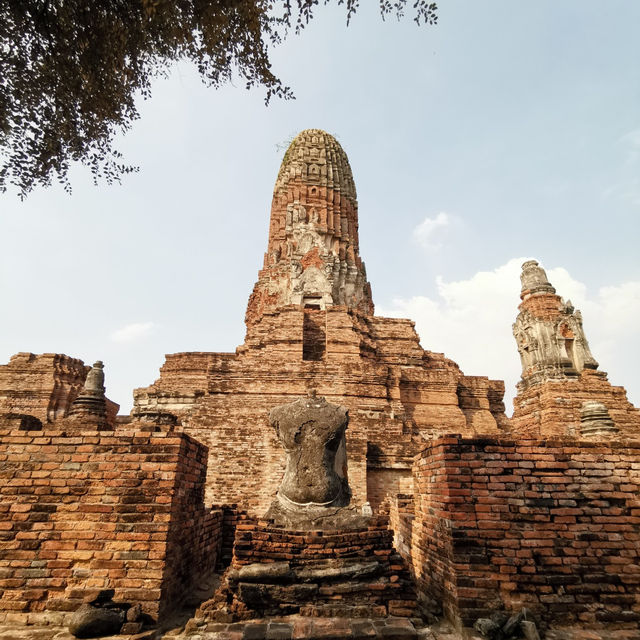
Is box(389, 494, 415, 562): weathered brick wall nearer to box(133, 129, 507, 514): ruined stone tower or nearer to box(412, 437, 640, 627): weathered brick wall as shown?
box(412, 437, 640, 627): weathered brick wall

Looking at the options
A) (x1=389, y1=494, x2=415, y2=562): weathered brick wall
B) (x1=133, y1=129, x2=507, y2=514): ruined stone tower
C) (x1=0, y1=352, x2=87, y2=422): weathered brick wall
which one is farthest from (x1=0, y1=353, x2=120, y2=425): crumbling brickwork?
(x1=389, y1=494, x2=415, y2=562): weathered brick wall

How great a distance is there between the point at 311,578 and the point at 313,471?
1624mm

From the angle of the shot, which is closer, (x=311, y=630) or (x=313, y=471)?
(x=311, y=630)

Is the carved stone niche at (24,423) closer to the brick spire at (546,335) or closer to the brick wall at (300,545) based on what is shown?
the brick wall at (300,545)

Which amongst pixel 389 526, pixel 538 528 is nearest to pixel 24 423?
pixel 389 526

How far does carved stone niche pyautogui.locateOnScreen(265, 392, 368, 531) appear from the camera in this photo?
527 centimetres

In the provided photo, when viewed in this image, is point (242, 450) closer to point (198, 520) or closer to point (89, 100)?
point (198, 520)

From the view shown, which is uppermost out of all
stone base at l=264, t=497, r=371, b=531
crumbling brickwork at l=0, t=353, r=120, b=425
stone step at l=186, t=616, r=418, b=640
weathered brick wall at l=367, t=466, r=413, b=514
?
crumbling brickwork at l=0, t=353, r=120, b=425

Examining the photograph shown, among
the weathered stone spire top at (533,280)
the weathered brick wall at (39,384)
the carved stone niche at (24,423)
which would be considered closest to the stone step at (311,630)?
the carved stone niche at (24,423)

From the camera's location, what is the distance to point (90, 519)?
4156 millimetres

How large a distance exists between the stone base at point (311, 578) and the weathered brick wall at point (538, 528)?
21.9 inches

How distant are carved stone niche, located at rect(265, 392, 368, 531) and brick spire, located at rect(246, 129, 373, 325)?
38.9 feet

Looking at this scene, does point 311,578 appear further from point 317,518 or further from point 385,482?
point 385,482

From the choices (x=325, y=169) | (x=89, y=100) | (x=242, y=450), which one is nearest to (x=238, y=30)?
(x=89, y=100)
